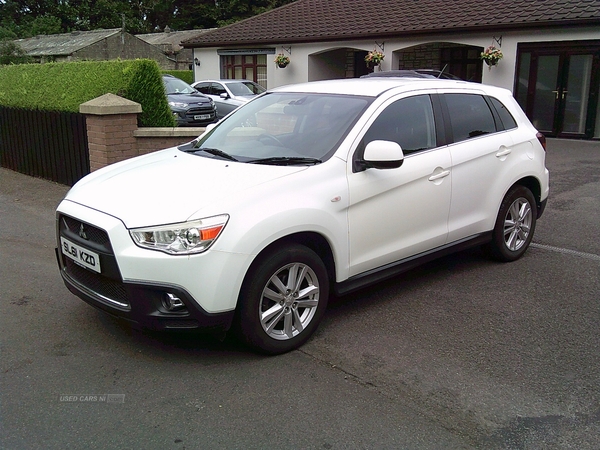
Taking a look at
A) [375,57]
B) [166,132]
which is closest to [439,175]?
[166,132]

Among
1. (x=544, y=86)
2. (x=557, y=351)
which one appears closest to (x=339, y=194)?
(x=557, y=351)

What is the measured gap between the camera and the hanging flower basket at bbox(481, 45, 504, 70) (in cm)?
1742

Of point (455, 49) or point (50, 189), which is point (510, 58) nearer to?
point (455, 49)

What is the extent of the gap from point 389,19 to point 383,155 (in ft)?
Result: 58.7

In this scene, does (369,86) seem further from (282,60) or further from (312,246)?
(282,60)

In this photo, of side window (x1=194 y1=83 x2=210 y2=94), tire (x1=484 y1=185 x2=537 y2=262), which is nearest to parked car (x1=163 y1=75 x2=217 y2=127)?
side window (x1=194 y1=83 x2=210 y2=94)

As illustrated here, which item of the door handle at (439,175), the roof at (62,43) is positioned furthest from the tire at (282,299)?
the roof at (62,43)

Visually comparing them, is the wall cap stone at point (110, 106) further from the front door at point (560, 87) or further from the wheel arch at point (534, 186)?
the front door at point (560, 87)

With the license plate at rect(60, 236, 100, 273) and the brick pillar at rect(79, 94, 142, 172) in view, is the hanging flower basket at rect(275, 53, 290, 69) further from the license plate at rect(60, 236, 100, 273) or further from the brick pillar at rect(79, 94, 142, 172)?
the license plate at rect(60, 236, 100, 273)

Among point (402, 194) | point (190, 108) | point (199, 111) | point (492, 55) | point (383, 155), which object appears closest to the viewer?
point (383, 155)

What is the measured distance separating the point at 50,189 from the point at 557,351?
816cm

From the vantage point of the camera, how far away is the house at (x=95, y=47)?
34531mm

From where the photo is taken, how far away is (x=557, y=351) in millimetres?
4414

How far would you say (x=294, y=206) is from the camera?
13.9 ft
